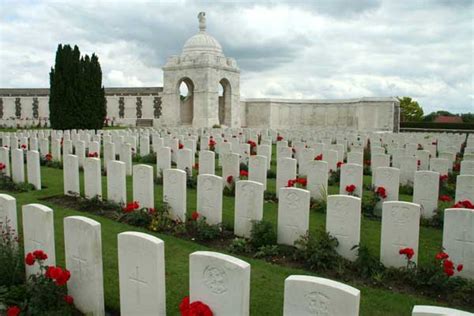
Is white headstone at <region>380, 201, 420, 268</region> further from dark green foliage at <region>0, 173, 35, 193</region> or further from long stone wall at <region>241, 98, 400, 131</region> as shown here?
long stone wall at <region>241, 98, 400, 131</region>

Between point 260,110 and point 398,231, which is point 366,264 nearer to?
point 398,231

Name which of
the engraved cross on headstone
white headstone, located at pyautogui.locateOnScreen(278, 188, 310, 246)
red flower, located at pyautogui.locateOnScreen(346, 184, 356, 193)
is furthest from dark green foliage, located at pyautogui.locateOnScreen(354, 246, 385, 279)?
the engraved cross on headstone

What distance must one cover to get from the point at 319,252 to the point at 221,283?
2.45 meters

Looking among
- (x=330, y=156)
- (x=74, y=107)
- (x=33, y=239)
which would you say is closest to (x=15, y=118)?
(x=74, y=107)

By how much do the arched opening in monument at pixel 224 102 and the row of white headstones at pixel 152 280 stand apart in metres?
31.3

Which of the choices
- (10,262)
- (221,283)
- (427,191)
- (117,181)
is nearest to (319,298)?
(221,283)

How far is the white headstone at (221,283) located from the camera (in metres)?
2.96

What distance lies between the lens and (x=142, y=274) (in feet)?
11.5

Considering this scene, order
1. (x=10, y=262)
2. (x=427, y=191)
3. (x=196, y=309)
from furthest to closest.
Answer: (x=427, y=191) → (x=10, y=262) → (x=196, y=309)

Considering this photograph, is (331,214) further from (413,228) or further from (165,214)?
(165,214)

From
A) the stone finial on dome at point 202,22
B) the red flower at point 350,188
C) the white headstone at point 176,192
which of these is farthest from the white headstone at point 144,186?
the stone finial on dome at point 202,22

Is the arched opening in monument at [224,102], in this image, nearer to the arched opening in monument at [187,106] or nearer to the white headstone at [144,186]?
the arched opening in monument at [187,106]

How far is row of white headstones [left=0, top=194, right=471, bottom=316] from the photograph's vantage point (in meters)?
2.62

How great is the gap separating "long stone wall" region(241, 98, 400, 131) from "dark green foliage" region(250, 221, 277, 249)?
26129 millimetres
